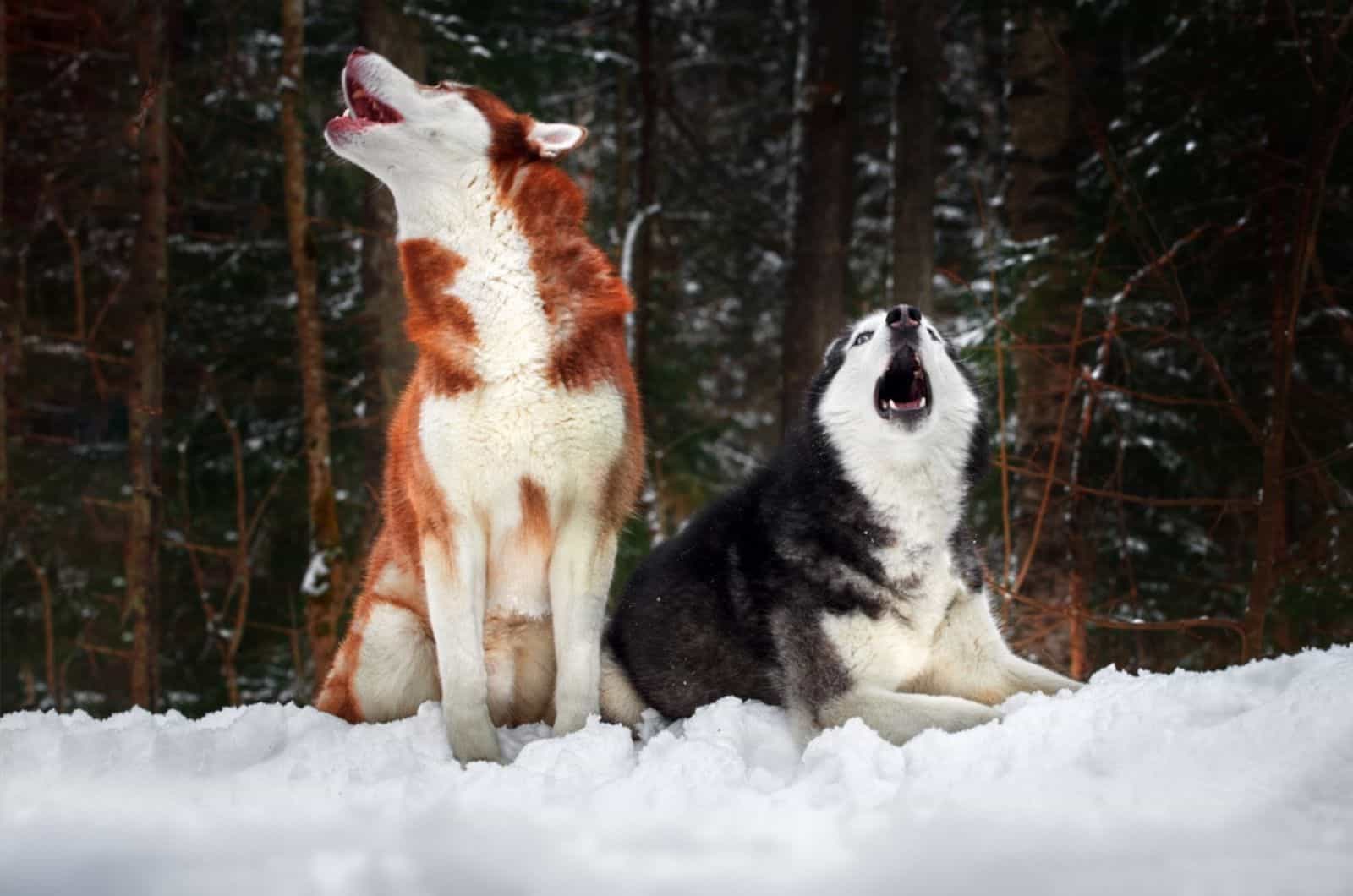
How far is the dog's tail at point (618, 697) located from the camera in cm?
419

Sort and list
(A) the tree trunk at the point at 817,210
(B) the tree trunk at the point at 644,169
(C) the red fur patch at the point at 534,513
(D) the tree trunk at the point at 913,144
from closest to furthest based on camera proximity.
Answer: (C) the red fur patch at the point at 534,513
(D) the tree trunk at the point at 913,144
(A) the tree trunk at the point at 817,210
(B) the tree trunk at the point at 644,169

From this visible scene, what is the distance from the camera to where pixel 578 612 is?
146 inches

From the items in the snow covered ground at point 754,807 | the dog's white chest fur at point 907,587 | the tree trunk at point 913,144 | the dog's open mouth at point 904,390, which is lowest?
the snow covered ground at point 754,807

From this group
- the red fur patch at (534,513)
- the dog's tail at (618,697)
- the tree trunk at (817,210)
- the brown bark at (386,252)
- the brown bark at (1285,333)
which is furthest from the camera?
the tree trunk at (817,210)

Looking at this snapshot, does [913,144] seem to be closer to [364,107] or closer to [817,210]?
[817,210]

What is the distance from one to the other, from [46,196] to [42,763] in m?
8.10

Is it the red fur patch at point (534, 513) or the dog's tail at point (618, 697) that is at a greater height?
the red fur patch at point (534, 513)

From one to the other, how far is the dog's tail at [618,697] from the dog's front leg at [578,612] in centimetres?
43

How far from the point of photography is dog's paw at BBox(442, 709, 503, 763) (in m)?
3.55

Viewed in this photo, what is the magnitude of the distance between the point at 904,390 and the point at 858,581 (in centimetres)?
69

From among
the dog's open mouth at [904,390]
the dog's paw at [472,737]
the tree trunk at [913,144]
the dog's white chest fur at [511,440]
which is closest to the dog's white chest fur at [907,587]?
the dog's open mouth at [904,390]

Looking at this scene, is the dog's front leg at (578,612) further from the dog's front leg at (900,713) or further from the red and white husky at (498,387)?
the dog's front leg at (900,713)

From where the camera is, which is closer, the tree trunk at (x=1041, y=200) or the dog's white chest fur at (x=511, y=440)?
the dog's white chest fur at (x=511, y=440)

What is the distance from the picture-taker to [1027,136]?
8.62 meters
